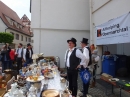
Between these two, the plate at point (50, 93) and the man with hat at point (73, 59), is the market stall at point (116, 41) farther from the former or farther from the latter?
the plate at point (50, 93)

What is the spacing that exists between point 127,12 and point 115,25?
700mm

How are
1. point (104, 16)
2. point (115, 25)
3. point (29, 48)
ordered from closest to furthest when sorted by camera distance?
point (115, 25)
point (104, 16)
point (29, 48)

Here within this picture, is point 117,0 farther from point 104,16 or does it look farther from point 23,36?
point 23,36

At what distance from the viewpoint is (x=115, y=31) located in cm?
512

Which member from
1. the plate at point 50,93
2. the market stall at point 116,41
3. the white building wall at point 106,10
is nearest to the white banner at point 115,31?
the market stall at point 116,41

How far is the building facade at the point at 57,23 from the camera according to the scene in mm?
8438

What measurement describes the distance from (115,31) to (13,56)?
17.3ft

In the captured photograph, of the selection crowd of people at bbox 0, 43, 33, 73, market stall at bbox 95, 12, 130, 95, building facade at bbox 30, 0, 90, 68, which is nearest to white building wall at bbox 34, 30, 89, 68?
building facade at bbox 30, 0, 90, 68

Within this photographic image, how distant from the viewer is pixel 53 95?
183cm

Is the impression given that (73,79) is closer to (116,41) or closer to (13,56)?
(116,41)

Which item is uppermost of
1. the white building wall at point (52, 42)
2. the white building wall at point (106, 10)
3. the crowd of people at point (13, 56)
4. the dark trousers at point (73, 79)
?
the white building wall at point (106, 10)

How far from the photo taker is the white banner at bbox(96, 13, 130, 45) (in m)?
4.49

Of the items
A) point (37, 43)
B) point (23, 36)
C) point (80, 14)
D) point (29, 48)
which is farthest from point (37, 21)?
point (23, 36)

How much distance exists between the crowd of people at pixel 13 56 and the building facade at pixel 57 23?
127 cm
